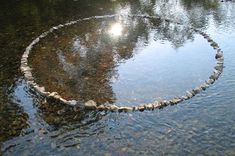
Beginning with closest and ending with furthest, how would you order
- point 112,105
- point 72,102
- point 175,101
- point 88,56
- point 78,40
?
point 72,102 → point 112,105 → point 175,101 → point 88,56 → point 78,40

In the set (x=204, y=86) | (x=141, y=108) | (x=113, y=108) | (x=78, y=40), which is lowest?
(x=141, y=108)

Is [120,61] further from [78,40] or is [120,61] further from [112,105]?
[112,105]

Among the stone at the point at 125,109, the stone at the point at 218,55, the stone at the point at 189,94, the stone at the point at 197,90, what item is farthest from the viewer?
the stone at the point at 218,55

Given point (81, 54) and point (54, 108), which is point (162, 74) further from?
point (54, 108)

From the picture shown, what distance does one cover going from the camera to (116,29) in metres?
22.4

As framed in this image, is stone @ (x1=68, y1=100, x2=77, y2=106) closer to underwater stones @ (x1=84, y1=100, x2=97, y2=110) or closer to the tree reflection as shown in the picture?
underwater stones @ (x1=84, y1=100, x2=97, y2=110)

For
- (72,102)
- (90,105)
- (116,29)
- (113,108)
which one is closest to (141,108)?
(113,108)

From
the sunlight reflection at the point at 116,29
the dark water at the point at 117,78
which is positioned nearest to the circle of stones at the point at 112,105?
the dark water at the point at 117,78

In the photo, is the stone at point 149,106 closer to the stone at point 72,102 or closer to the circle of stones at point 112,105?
the circle of stones at point 112,105

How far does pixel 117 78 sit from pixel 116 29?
23.0 feet

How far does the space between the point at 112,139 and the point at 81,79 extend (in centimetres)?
494

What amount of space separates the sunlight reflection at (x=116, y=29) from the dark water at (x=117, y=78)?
4.8 inches

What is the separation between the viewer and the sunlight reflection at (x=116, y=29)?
21.6 m

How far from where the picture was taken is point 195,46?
19.8m
